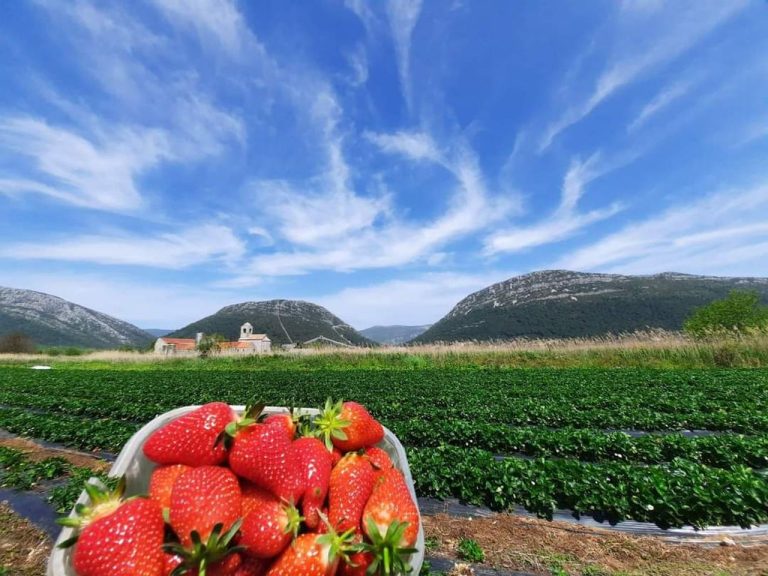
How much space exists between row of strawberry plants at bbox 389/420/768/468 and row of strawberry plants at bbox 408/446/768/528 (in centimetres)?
124

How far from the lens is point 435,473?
4883 millimetres

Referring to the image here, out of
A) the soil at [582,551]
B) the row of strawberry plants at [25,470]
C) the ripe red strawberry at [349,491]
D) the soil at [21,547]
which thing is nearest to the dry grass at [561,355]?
the row of strawberry plants at [25,470]

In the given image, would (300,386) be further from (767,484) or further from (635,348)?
(635,348)

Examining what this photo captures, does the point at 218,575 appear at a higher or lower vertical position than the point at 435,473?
higher

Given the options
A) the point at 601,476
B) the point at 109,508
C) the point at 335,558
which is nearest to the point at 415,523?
the point at 335,558

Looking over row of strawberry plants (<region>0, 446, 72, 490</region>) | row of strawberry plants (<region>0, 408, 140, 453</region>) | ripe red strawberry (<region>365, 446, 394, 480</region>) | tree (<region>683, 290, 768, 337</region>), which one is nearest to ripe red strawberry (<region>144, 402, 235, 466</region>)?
ripe red strawberry (<region>365, 446, 394, 480</region>)

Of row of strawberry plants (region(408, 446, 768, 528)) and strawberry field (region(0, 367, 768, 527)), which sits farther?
strawberry field (region(0, 367, 768, 527))

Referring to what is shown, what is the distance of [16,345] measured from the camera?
65.1m

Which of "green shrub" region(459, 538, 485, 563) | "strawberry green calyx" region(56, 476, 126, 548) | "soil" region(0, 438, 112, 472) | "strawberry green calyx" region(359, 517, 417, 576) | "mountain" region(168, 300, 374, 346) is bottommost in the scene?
"green shrub" region(459, 538, 485, 563)

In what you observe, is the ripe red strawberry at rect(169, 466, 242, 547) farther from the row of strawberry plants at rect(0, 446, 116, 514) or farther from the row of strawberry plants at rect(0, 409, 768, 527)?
the row of strawberry plants at rect(0, 446, 116, 514)

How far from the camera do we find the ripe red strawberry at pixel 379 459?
1506mm

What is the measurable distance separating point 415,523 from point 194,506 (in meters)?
0.79

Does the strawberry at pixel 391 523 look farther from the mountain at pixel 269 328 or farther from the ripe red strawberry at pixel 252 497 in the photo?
the mountain at pixel 269 328

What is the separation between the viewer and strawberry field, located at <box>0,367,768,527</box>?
4148mm
